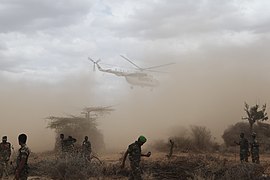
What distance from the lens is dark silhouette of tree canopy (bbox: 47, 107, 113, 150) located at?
37.0m

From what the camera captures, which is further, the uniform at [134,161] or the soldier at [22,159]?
the uniform at [134,161]

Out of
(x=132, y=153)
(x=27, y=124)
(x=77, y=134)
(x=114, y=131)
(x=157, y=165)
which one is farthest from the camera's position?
(x=27, y=124)

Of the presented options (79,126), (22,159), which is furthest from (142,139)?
(79,126)

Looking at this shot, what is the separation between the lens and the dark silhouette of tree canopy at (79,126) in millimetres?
36969

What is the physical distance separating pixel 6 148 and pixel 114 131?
117ft

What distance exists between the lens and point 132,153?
46.3ft

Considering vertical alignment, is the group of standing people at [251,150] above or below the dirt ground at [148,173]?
above

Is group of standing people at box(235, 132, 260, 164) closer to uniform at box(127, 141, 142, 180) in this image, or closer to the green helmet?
uniform at box(127, 141, 142, 180)

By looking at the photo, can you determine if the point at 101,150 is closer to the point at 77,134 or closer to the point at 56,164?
the point at 77,134

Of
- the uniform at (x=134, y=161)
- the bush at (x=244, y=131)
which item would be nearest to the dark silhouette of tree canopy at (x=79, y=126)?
the bush at (x=244, y=131)

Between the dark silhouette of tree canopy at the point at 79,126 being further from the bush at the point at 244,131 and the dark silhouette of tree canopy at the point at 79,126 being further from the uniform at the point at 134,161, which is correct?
the uniform at the point at 134,161

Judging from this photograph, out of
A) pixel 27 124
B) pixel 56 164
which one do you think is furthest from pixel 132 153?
pixel 27 124

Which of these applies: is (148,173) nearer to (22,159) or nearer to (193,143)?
(22,159)

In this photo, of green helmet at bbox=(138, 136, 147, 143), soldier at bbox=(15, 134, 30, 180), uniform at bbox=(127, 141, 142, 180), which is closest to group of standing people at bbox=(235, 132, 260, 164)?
uniform at bbox=(127, 141, 142, 180)
